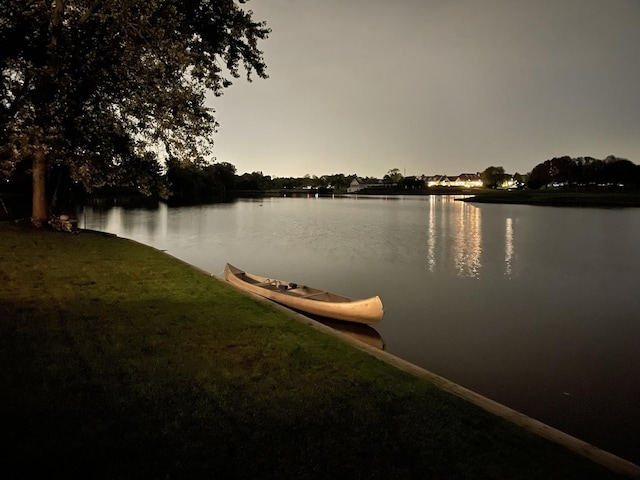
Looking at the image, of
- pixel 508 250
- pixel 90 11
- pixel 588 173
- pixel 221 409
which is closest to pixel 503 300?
pixel 221 409

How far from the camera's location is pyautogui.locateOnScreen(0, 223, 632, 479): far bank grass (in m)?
4.50

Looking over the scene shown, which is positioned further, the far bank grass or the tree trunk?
the tree trunk

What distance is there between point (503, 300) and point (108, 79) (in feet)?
59.7

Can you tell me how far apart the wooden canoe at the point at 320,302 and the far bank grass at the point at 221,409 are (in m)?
3.62

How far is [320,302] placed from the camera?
1309 centimetres

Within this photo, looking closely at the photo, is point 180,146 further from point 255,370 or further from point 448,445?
point 448,445

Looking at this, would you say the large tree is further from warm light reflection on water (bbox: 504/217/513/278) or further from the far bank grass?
warm light reflection on water (bbox: 504/217/513/278)

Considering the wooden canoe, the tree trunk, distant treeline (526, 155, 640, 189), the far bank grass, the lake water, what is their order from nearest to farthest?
1. the far bank grass
2. the lake water
3. the wooden canoe
4. the tree trunk
5. distant treeline (526, 155, 640, 189)

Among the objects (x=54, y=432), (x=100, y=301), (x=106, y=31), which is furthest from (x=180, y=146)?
(x=54, y=432)

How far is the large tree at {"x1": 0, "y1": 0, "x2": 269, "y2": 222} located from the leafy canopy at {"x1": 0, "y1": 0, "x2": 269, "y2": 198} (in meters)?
0.04

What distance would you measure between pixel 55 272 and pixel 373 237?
105 ft

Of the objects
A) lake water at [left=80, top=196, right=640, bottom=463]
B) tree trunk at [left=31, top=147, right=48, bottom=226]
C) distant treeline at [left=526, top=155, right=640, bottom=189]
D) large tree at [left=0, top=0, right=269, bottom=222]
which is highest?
distant treeline at [left=526, top=155, right=640, bottom=189]

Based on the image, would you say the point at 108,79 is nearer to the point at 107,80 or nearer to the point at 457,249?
the point at 107,80

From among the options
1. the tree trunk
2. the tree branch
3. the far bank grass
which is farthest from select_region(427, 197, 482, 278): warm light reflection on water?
the tree branch
